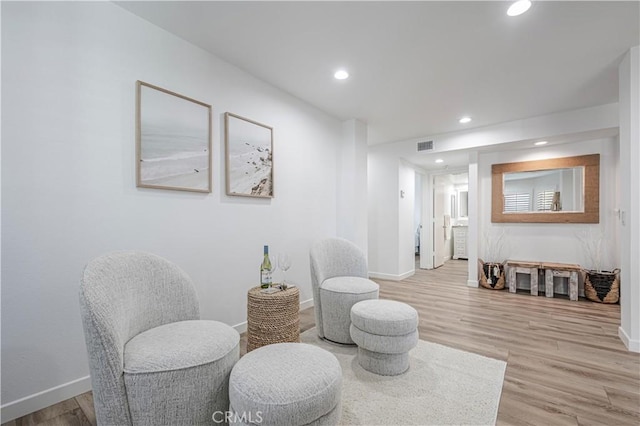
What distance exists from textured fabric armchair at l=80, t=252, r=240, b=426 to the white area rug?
0.81m

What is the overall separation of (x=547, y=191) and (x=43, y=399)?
20.3 ft

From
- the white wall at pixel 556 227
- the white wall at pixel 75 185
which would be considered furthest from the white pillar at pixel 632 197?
the white wall at pixel 75 185

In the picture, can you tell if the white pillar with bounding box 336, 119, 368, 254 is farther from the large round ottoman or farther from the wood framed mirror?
the wood framed mirror

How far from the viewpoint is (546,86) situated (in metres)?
3.10

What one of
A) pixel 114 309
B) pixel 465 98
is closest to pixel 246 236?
pixel 114 309

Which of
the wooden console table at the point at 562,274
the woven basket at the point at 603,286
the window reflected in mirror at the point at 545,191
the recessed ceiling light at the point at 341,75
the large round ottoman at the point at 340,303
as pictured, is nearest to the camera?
the large round ottoman at the point at 340,303

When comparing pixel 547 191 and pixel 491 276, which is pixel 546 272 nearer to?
pixel 491 276

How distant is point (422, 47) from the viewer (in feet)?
7.95

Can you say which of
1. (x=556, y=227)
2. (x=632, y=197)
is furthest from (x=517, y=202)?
(x=632, y=197)

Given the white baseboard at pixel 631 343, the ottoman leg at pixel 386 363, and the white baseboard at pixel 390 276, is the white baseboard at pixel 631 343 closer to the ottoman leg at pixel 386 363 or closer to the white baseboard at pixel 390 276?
the ottoman leg at pixel 386 363

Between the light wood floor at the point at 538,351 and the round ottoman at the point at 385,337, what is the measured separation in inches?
24.5

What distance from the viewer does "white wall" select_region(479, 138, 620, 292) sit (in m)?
4.04

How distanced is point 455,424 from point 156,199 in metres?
2.45

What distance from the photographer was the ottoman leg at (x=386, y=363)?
2.00 m
